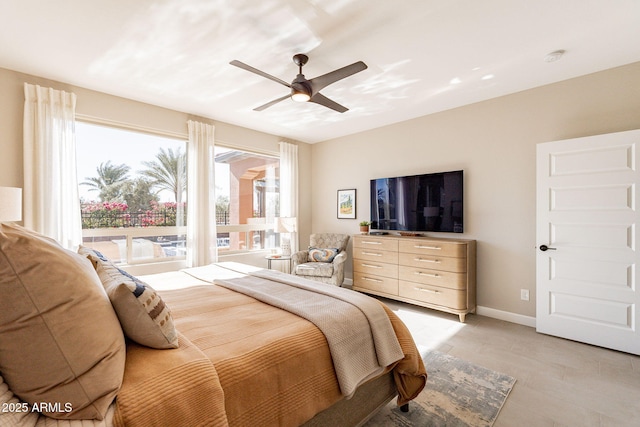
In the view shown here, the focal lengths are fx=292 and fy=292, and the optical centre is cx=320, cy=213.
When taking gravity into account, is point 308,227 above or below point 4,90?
below

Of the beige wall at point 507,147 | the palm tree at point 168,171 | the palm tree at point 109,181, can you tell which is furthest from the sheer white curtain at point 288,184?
the palm tree at point 109,181

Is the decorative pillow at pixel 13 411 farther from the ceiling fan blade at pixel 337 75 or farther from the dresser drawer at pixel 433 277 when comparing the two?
the dresser drawer at pixel 433 277

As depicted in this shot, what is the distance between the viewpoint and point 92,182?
11.4 feet

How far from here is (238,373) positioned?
3.78 ft

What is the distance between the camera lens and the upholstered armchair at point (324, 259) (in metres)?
4.25

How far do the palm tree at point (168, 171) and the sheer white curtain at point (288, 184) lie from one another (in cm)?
167

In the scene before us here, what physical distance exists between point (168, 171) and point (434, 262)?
3.73 m

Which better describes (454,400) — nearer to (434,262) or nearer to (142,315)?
(434,262)

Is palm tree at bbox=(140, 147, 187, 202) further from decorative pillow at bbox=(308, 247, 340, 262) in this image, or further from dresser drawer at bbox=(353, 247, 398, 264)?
dresser drawer at bbox=(353, 247, 398, 264)

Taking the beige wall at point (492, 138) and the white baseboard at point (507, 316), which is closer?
the beige wall at point (492, 138)

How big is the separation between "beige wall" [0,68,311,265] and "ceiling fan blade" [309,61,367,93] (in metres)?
2.41

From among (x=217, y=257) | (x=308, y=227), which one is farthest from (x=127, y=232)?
(x=308, y=227)

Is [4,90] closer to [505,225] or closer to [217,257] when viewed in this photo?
[217,257]

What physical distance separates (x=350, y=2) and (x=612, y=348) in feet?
12.2
